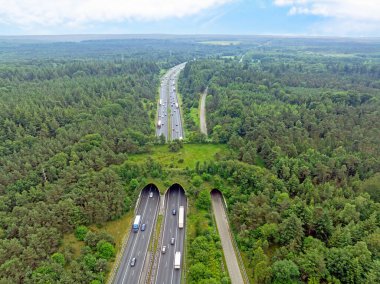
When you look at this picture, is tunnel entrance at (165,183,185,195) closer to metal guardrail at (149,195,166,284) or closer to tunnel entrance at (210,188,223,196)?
tunnel entrance at (210,188,223,196)

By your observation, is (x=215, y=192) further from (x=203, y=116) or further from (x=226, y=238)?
(x=203, y=116)

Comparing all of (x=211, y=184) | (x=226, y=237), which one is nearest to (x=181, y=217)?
(x=226, y=237)

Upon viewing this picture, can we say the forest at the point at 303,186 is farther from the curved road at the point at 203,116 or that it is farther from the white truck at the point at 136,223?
the white truck at the point at 136,223

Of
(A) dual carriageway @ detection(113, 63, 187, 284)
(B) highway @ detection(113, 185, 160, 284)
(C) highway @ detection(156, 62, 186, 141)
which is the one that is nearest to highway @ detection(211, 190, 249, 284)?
(A) dual carriageway @ detection(113, 63, 187, 284)

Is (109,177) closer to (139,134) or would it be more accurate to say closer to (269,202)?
(139,134)

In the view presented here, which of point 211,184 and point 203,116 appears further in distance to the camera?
point 203,116
